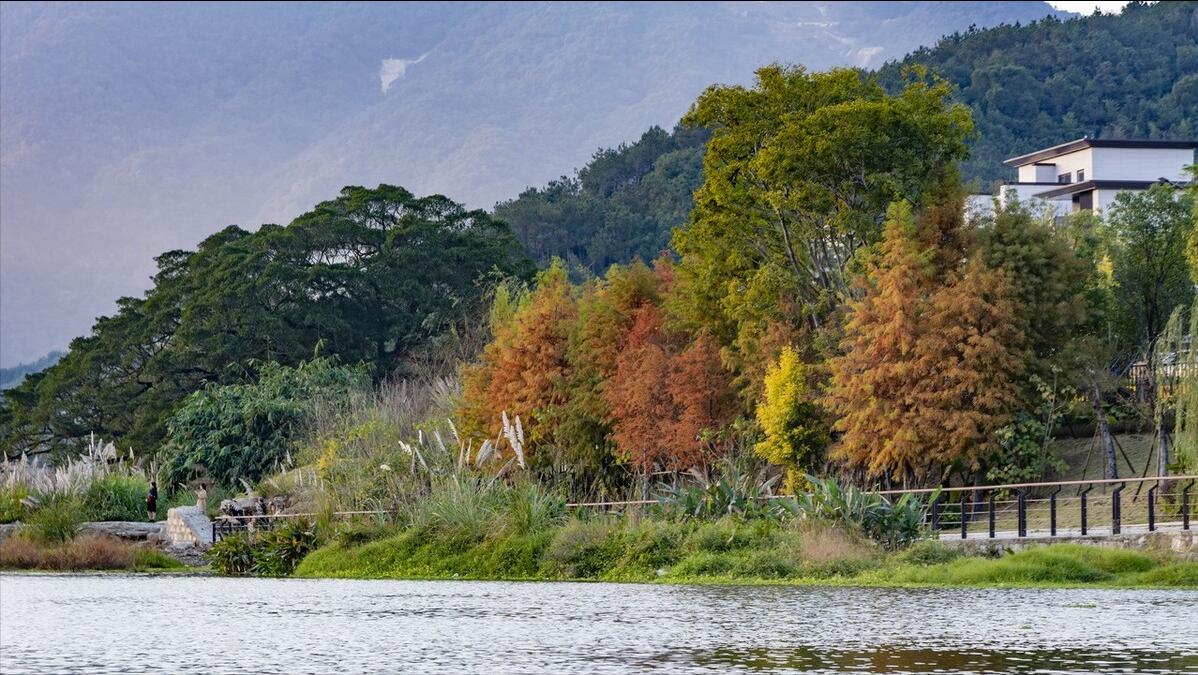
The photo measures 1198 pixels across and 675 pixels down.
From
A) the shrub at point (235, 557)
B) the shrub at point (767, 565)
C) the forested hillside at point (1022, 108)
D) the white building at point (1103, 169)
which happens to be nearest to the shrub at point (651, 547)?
the shrub at point (767, 565)

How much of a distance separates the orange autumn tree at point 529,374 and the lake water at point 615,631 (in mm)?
21461

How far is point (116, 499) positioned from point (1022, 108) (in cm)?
8039

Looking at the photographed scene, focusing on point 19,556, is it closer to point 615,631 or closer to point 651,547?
point 651,547

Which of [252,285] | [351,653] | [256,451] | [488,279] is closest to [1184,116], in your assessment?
[488,279]

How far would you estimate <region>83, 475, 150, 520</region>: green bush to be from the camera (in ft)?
161

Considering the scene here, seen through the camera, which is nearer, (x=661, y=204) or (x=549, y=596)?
(x=549, y=596)

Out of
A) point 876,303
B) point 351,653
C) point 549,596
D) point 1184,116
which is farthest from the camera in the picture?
point 1184,116

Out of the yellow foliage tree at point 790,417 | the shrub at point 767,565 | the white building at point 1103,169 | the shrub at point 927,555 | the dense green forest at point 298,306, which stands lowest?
the shrub at point 767,565

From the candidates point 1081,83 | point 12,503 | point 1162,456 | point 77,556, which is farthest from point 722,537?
point 1081,83

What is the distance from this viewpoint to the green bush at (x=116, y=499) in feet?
161

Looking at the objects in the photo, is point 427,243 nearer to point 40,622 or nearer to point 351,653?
point 40,622

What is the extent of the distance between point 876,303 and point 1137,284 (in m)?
9.54

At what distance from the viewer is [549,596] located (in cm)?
2419

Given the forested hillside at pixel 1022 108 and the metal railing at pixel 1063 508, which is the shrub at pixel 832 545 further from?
the forested hillside at pixel 1022 108
